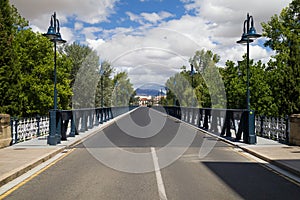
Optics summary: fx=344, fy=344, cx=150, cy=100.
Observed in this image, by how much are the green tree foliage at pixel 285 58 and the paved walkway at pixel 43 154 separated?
6.36 meters

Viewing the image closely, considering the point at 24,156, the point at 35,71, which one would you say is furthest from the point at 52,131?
the point at 35,71

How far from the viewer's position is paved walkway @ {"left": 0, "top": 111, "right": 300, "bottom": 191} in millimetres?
8609

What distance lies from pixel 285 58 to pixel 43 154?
23.6 meters

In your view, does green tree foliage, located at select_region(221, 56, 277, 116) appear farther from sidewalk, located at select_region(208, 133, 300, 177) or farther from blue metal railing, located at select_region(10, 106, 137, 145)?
blue metal railing, located at select_region(10, 106, 137, 145)

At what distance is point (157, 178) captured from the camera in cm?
801

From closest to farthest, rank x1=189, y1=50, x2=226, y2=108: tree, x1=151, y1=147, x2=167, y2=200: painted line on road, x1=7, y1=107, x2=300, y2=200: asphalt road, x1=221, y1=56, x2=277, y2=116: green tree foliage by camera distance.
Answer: x1=151, y1=147, x2=167, y2=200: painted line on road
x1=7, y1=107, x2=300, y2=200: asphalt road
x1=221, y1=56, x2=277, y2=116: green tree foliage
x1=189, y1=50, x2=226, y2=108: tree

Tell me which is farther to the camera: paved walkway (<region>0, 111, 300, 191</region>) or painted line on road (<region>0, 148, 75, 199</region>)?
paved walkway (<region>0, 111, 300, 191</region>)

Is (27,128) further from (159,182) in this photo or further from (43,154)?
(159,182)

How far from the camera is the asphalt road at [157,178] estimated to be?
6.64 metres

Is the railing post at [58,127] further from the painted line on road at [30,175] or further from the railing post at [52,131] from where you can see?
the painted line on road at [30,175]

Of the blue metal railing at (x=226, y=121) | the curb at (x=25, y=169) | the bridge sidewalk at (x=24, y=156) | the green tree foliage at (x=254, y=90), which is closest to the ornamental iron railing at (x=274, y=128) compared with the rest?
the blue metal railing at (x=226, y=121)

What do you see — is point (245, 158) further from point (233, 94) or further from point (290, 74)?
point (233, 94)

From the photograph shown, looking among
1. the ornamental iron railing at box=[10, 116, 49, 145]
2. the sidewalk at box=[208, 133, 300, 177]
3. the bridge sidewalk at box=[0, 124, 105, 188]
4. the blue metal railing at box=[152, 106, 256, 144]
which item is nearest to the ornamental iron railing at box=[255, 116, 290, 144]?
the sidewalk at box=[208, 133, 300, 177]

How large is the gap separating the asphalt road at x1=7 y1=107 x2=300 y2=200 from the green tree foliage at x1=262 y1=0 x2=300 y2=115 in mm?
9318
